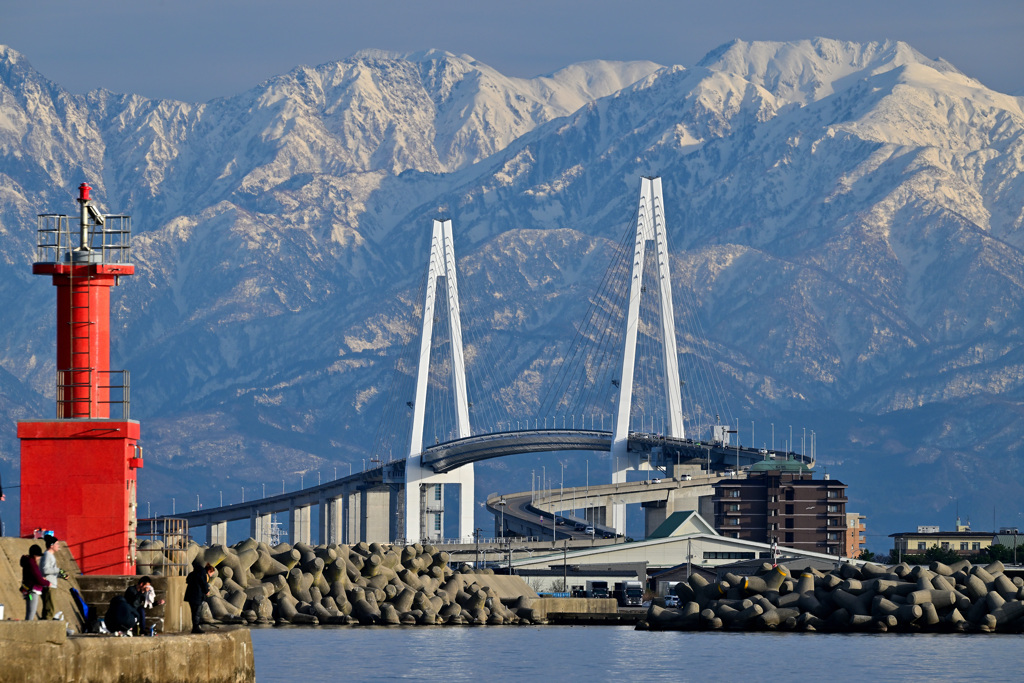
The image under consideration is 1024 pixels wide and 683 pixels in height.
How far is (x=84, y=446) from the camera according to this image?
3031cm

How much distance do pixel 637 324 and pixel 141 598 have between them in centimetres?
11613

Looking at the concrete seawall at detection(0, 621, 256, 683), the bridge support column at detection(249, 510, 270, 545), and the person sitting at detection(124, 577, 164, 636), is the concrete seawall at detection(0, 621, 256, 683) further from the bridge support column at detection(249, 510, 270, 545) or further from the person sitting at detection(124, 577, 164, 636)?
the bridge support column at detection(249, 510, 270, 545)

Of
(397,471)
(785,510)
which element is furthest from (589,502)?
(785,510)

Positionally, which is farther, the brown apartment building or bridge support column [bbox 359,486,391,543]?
bridge support column [bbox 359,486,391,543]

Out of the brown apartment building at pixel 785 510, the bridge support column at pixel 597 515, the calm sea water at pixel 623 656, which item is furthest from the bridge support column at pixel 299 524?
the calm sea water at pixel 623 656

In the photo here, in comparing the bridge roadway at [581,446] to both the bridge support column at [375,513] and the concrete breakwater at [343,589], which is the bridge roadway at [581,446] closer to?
the bridge support column at [375,513]

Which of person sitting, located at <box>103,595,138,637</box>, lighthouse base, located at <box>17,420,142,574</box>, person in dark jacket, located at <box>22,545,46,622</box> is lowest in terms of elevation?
person sitting, located at <box>103,595,138,637</box>

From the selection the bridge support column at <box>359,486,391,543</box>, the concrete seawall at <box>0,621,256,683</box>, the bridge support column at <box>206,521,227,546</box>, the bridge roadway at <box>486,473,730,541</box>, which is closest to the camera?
the concrete seawall at <box>0,621,256,683</box>

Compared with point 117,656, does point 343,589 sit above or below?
below

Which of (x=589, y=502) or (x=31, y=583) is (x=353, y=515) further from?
(x=31, y=583)

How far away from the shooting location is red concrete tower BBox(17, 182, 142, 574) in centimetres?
3025

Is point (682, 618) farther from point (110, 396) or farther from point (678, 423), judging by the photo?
point (678, 423)

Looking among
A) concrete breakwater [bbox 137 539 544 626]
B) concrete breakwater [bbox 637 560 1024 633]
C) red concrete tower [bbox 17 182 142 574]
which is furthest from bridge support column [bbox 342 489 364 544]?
red concrete tower [bbox 17 182 142 574]

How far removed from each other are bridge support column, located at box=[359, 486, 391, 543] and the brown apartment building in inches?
1411
